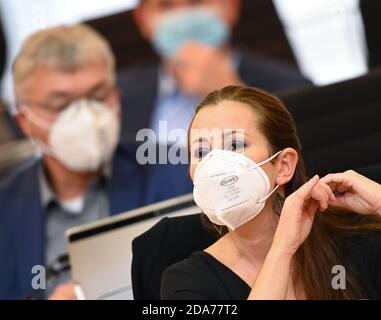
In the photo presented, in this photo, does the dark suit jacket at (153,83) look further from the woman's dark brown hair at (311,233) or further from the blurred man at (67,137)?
the woman's dark brown hair at (311,233)

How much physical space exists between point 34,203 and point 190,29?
1.83 metres

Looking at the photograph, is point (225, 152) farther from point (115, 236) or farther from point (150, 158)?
point (150, 158)

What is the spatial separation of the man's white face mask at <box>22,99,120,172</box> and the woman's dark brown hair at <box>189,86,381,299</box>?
44.7 inches

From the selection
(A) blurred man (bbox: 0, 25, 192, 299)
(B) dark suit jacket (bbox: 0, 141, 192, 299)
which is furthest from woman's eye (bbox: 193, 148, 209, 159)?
(A) blurred man (bbox: 0, 25, 192, 299)

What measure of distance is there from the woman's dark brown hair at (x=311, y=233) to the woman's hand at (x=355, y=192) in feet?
0.14

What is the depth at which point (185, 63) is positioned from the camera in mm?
4094

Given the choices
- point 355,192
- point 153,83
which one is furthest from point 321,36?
point 355,192

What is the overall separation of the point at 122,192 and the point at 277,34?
6.41ft

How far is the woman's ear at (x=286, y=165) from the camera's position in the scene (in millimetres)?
1524

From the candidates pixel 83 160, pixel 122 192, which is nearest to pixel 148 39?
pixel 83 160

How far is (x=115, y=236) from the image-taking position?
5.57ft

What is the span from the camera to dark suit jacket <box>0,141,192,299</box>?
2.24 metres

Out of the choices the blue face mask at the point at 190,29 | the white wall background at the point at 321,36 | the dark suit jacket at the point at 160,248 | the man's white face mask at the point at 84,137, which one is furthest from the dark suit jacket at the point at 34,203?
the white wall background at the point at 321,36

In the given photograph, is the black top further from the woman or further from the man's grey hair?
the man's grey hair
